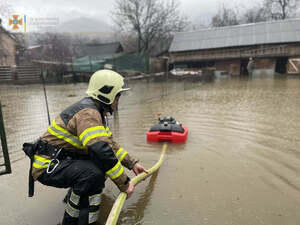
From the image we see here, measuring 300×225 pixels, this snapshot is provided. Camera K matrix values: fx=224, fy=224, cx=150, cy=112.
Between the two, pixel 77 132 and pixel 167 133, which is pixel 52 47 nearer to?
pixel 167 133

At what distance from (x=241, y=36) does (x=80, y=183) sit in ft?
92.6

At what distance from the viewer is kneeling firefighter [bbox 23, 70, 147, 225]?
82.3 inches

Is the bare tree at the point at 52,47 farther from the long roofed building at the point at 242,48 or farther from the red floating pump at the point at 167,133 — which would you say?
the red floating pump at the point at 167,133

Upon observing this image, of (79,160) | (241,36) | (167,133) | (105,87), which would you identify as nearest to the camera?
(79,160)

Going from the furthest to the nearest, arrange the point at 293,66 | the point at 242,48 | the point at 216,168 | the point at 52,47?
the point at 52,47
the point at 242,48
the point at 293,66
the point at 216,168

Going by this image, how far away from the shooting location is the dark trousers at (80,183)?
2150mm

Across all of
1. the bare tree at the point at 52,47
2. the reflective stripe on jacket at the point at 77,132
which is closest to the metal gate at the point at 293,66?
the reflective stripe on jacket at the point at 77,132

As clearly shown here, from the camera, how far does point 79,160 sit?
2271 millimetres

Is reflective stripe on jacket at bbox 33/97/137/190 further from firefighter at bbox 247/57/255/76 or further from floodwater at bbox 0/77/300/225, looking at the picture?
firefighter at bbox 247/57/255/76

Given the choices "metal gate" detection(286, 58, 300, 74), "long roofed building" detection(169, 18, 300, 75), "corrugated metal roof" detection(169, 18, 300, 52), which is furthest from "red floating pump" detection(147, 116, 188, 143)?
"corrugated metal roof" detection(169, 18, 300, 52)

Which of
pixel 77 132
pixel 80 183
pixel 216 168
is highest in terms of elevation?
pixel 77 132

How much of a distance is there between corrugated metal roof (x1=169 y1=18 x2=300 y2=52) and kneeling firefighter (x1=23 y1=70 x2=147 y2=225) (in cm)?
2616

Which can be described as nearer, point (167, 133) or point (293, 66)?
point (167, 133)

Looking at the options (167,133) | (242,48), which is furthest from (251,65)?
(167,133)
